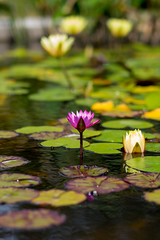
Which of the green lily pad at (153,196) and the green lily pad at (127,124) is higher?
the green lily pad at (127,124)

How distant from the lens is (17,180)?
1065 millimetres

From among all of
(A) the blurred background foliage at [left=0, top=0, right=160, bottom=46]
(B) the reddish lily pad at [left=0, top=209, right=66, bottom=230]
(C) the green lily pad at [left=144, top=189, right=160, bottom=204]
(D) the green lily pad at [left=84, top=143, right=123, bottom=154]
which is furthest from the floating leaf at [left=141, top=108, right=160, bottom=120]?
(A) the blurred background foliage at [left=0, top=0, right=160, bottom=46]

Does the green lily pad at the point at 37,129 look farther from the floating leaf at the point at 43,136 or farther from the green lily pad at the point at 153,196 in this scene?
the green lily pad at the point at 153,196

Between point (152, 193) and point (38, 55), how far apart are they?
3292 mm

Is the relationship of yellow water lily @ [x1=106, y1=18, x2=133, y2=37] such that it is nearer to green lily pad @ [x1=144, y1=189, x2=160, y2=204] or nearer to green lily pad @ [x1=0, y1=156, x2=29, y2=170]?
green lily pad @ [x1=0, y1=156, x2=29, y2=170]

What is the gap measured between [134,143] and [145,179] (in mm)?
219

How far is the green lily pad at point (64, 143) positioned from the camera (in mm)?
1384

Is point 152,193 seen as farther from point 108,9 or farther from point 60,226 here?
point 108,9

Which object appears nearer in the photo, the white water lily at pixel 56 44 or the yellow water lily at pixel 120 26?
the white water lily at pixel 56 44

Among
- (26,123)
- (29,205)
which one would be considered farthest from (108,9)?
(29,205)

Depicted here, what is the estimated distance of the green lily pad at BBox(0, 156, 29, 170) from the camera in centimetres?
119

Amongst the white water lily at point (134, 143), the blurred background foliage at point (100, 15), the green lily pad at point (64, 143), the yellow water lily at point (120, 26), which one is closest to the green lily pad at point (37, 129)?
the green lily pad at point (64, 143)

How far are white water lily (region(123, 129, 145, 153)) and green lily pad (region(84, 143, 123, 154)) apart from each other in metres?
0.05

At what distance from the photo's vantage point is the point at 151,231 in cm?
82
